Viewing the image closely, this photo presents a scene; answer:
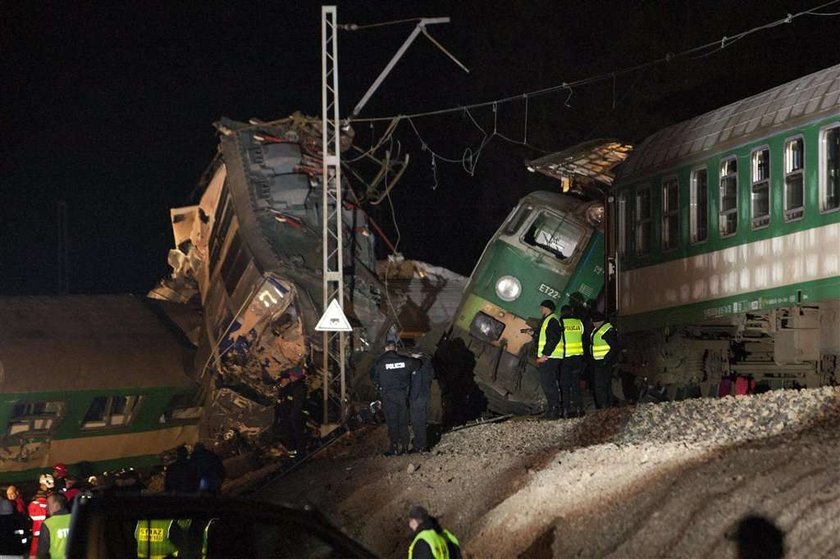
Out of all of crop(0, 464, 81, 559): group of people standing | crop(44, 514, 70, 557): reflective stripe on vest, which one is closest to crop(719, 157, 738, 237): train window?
crop(0, 464, 81, 559): group of people standing

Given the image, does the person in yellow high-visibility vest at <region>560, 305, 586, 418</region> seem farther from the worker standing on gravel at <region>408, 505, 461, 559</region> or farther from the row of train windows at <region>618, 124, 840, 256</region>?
the worker standing on gravel at <region>408, 505, 461, 559</region>

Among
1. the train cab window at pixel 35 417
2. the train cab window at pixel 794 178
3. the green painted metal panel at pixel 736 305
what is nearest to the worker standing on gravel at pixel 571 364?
the green painted metal panel at pixel 736 305

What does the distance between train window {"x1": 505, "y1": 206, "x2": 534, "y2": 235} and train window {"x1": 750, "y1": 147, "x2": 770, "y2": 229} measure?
21.4ft

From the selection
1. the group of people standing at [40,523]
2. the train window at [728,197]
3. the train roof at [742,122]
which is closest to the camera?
the group of people standing at [40,523]

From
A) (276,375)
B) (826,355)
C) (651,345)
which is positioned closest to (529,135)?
(276,375)

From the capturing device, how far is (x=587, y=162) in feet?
75.4

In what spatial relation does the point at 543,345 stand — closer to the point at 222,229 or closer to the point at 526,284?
the point at 526,284

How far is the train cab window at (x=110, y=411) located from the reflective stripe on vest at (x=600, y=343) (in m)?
10.9

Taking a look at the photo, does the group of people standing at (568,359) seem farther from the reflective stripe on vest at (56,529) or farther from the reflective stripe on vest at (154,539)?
the reflective stripe on vest at (154,539)

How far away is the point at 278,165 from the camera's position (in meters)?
26.6

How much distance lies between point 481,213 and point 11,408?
2909cm

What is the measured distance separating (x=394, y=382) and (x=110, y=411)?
10.1 meters

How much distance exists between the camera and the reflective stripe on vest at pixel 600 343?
17891 millimetres

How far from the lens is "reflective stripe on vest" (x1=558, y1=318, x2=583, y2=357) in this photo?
57.1ft
